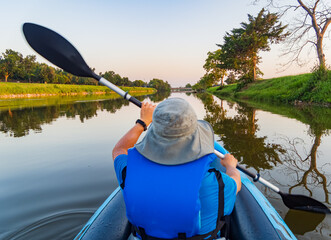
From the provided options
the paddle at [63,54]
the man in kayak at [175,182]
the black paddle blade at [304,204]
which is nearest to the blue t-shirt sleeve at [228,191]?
the man in kayak at [175,182]

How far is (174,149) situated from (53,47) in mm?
2149

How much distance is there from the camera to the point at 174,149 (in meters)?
0.98

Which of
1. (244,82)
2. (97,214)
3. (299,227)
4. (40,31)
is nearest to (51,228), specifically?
(97,214)

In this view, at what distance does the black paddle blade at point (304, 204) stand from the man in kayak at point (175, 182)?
75.7 inches

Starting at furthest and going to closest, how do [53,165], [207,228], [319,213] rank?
1. [53,165]
2. [319,213]
3. [207,228]

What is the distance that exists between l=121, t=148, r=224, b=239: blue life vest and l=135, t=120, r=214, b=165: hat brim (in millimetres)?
33

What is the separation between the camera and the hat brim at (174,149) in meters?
0.97

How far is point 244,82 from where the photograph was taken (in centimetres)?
2789

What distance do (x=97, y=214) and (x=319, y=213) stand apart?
2.63m

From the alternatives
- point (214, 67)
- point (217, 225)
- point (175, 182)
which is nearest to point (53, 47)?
point (175, 182)

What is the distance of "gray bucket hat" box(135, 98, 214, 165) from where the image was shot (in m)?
0.98

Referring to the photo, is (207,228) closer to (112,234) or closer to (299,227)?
(112,234)

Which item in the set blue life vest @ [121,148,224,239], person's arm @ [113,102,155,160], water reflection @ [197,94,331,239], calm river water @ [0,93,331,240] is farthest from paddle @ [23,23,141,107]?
water reflection @ [197,94,331,239]

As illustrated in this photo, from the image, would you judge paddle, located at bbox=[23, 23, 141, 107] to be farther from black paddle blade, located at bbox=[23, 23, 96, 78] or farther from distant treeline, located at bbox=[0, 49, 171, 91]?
distant treeline, located at bbox=[0, 49, 171, 91]
